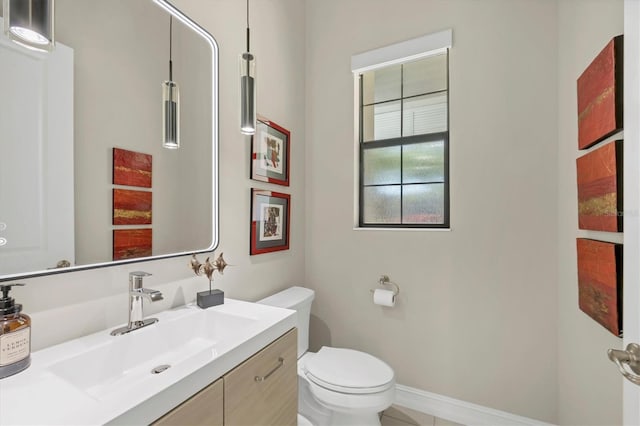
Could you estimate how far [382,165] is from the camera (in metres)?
2.16

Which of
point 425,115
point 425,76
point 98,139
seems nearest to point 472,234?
point 425,115

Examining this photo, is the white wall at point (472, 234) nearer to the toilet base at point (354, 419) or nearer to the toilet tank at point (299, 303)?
the toilet tank at point (299, 303)

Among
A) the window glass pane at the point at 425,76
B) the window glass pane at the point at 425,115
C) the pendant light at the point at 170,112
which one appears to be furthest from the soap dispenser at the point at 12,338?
the window glass pane at the point at 425,76

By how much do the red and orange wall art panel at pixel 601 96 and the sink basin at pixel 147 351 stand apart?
4.48 ft

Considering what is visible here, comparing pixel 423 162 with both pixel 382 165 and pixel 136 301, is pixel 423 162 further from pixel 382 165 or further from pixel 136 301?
pixel 136 301

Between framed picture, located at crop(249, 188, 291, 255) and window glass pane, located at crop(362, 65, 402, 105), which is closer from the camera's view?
framed picture, located at crop(249, 188, 291, 255)

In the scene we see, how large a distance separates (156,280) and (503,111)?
6.46 feet

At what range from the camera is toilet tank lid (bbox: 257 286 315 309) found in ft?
5.60

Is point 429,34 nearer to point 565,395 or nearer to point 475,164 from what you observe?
point 475,164

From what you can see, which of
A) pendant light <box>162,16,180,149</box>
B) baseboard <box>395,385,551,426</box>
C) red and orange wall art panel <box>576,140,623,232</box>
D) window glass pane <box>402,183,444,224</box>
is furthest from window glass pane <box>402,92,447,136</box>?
baseboard <box>395,385,551,426</box>

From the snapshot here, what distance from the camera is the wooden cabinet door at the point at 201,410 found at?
671 millimetres

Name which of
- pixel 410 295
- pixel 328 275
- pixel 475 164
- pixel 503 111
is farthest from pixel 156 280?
pixel 503 111

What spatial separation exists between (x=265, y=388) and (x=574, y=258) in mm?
→ 1418

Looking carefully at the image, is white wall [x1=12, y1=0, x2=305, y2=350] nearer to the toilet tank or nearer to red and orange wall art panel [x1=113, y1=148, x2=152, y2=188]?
the toilet tank
